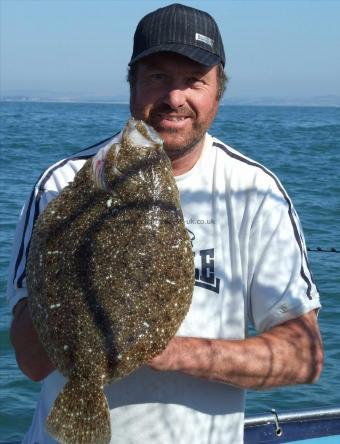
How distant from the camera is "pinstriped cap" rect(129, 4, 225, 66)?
10.9 ft

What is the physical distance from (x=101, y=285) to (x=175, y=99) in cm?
Answer: 94

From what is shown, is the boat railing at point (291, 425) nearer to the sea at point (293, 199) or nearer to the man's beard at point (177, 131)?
the sea at point (293, 199)

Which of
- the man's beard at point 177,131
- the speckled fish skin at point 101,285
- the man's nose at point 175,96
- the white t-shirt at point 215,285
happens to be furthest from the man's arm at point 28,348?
the man's nose at point 175,96

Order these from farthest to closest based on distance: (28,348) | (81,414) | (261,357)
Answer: (261,357)
(28,348)
(81,414)

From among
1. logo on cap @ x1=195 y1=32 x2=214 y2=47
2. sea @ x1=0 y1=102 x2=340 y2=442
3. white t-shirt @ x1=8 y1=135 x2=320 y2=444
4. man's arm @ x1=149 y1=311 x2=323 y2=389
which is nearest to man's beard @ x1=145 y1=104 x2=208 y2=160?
white t-shirt @ x1=8 y1=135 x2=320 y2=444

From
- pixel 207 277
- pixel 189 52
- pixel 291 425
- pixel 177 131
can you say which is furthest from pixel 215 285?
pixel 291 425

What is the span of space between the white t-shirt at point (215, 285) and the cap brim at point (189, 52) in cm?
41

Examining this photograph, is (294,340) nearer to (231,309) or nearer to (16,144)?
(231,309)

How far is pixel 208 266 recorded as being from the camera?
11.0 feet

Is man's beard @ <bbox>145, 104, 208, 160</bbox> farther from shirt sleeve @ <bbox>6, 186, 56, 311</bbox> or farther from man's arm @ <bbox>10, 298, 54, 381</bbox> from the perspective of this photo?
man's arm @ <bbox>10, 298, 54, 381</bbox>

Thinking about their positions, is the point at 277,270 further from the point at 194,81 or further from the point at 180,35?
the point at 180,35

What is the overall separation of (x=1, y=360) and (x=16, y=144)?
2124cm

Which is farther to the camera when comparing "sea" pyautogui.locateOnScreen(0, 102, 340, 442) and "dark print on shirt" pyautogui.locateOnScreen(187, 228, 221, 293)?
"sea" pyautogui.locateOnScreen(0, 102, 340, 442)

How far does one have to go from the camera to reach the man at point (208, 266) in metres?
3.23
